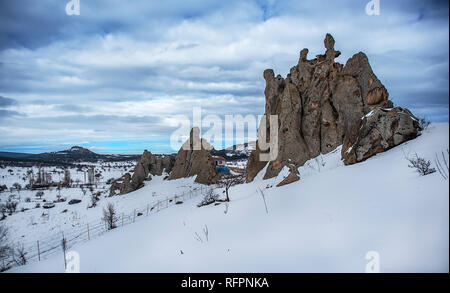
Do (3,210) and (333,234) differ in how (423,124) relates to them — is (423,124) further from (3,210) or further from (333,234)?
(3,210)

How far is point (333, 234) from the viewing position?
315 cm

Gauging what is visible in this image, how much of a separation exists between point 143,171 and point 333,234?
3697cm

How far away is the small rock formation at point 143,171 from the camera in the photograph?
113 ft

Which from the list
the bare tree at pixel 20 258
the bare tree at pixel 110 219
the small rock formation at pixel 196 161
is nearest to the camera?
the bare tree at pixel 20 258

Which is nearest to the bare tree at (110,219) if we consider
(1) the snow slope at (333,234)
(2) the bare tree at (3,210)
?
(1) the snow slope at (333,234)

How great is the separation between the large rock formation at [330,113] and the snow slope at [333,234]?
1850 mm

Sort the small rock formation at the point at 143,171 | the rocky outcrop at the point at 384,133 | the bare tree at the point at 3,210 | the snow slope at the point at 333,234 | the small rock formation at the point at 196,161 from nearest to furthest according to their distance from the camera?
the snow slope at the point at 333,234 < the rocky outcrop at the point at 384,133 < the small rock formation at the point at 196,161 < the bare tree at the point at 3,210 < the small rock formation at the point at 143,171

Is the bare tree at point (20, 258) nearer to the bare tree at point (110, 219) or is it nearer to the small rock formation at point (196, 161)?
the bare tree at point (110, 219)

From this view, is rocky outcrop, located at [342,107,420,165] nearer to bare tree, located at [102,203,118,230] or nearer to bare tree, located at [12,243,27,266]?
bare tree, located at [102,203,118,230]

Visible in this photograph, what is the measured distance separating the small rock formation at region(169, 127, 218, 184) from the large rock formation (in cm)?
1058

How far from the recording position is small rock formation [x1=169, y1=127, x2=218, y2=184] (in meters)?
31.0

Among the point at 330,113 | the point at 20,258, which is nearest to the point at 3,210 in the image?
the point at 20,258

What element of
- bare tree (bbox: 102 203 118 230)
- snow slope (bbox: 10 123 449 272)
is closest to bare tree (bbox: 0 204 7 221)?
bare tree (bbox: 102 203 118 230)
